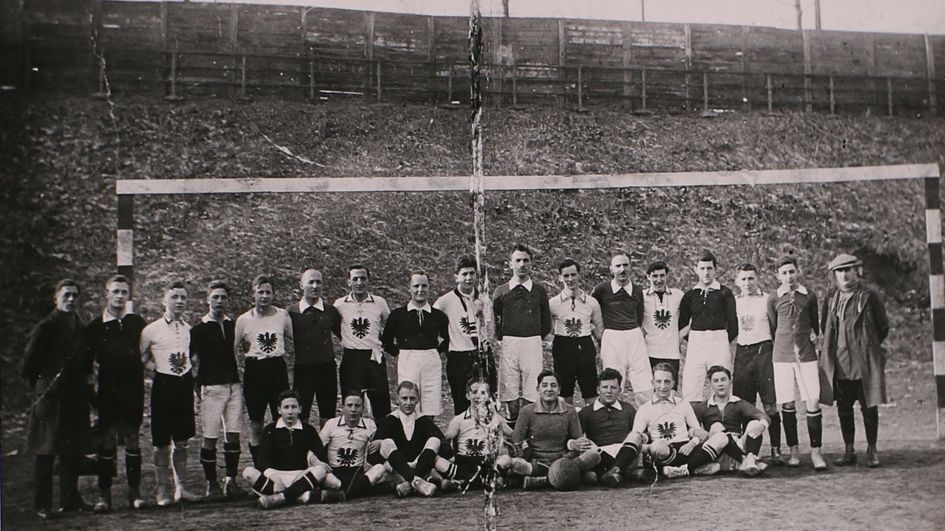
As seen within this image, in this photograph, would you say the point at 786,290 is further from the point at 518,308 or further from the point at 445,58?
the point at 445,58

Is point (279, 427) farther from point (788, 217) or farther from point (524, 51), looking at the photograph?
point (788, 217)

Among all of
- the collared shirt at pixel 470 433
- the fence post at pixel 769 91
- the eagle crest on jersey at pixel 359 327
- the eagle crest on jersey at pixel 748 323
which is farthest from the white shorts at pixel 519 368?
the fence post at pixel 769 91

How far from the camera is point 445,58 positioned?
320 centimetres

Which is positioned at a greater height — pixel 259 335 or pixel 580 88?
pixel 580 88

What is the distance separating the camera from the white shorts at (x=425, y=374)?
10.4 feet

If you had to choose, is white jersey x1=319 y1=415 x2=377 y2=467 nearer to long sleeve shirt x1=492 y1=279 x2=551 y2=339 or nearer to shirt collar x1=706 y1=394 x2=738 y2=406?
long sleeve shirt x1=492 y1=279 x2=551 y2=339

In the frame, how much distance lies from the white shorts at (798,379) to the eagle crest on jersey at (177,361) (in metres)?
2.59

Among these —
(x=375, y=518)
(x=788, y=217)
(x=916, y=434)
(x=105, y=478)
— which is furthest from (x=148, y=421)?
(x=916, y=434)

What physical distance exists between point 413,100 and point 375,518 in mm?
1755

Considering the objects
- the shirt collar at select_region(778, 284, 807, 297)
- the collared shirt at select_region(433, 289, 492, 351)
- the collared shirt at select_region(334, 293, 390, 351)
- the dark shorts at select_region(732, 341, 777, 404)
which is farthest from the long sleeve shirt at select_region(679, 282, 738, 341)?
the collared shirt at select_region(334, 293, 390, 351)

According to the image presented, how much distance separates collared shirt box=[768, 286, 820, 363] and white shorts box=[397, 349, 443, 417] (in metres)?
1.53

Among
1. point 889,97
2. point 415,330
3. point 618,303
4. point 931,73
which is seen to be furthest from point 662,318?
point 931,73

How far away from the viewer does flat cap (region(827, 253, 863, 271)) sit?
335 centimetres

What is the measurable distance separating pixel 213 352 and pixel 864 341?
2885mm
